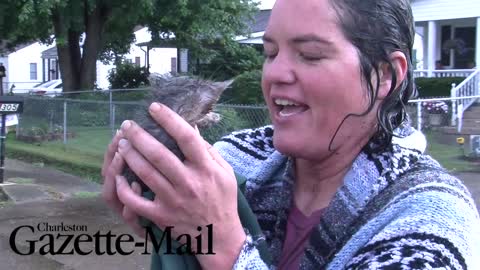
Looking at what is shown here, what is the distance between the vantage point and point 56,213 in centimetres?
930

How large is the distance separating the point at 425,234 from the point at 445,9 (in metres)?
21.5

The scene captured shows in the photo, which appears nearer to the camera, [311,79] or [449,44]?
[311,79]

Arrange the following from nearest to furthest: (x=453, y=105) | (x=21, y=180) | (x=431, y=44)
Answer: (x=21, y=180) → (x=453, y=105) → (x=431, y=44)

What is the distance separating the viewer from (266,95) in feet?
5.30

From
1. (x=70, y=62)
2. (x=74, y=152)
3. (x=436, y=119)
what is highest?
(x=70, y=62)

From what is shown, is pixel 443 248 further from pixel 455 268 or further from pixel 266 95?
pixel 266 95

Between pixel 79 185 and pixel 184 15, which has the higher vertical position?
pixel 184 15

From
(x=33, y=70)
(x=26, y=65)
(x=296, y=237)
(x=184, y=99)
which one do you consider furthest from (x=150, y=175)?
(x=33, y=70)

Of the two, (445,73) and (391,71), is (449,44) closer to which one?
(445,73)

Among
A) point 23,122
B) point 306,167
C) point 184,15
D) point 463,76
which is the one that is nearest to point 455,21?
point 463,76

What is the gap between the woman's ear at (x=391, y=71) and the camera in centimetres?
153

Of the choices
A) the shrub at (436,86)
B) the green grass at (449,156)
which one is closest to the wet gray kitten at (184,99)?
the green grass at (449,156)

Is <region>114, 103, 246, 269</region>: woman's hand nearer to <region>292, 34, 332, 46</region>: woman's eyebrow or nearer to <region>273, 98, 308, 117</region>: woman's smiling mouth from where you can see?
<region>273, 98, 308, 117</region>: woman's smiling mouth

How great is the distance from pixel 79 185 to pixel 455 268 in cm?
1082
